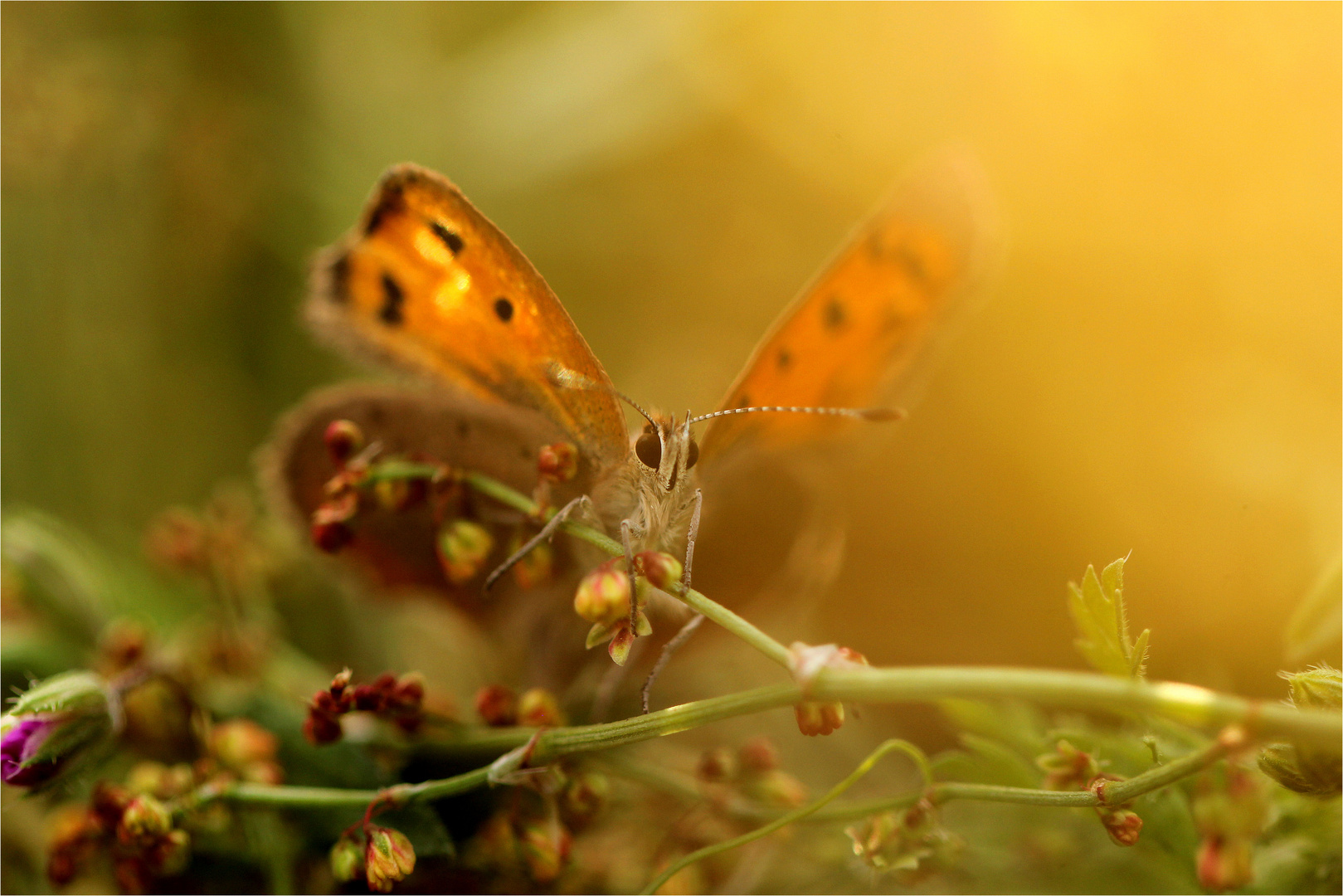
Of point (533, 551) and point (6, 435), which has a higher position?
point (6, 435)

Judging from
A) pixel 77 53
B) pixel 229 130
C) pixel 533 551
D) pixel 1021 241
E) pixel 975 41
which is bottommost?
pixel 533 551

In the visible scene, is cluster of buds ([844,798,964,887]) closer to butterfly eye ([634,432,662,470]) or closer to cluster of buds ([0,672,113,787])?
butterfly eye ([634,432,662,470])

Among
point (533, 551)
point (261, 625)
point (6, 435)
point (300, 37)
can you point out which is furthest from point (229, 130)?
Answer: point (533, 551)

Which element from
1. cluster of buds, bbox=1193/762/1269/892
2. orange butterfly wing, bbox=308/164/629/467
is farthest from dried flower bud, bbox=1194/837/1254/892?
orange butterfly wing, bbox=308/164/629/467

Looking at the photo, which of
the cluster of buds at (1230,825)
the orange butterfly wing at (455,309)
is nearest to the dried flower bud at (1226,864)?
the cluster of buds at (1230,825)

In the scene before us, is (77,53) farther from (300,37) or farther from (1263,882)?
(1263,882)

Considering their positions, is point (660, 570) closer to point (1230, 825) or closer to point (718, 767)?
point (718, 767)
